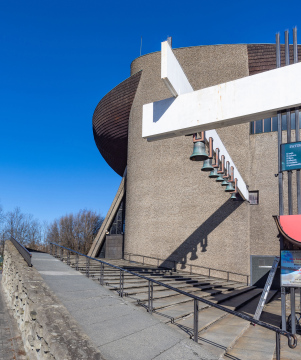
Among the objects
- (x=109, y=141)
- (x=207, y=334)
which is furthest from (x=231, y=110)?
(x=109, y=141)

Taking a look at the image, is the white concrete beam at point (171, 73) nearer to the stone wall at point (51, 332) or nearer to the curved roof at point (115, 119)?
the stone wall at point (51, 332)

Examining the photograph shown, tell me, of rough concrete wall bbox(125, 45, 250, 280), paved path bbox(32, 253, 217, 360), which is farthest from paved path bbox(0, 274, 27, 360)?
rough concrete wall bbox(125, 45, 250, 280)

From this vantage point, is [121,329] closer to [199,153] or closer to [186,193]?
[199,153]

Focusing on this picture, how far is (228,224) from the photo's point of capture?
16.7 meters

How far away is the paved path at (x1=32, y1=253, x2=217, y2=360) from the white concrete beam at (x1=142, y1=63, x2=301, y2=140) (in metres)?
3.91

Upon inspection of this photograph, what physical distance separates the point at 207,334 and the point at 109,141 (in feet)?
69.7

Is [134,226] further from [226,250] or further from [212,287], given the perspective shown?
[212,287]

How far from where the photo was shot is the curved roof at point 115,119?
22484mm

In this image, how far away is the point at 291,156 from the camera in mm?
7238

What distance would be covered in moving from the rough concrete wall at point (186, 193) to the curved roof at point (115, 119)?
1.00 m

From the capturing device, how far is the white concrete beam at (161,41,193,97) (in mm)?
6637

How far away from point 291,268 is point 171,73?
4.86 metres

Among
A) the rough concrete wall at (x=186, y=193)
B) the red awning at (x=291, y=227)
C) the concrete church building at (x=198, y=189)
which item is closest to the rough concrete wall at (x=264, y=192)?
the concrete church building at (x=198, y=189)

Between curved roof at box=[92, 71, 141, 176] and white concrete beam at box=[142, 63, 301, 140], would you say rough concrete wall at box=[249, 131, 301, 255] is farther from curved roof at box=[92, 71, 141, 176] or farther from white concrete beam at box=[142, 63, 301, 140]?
white concrete beam at box=[142, 63, 301, 140]
